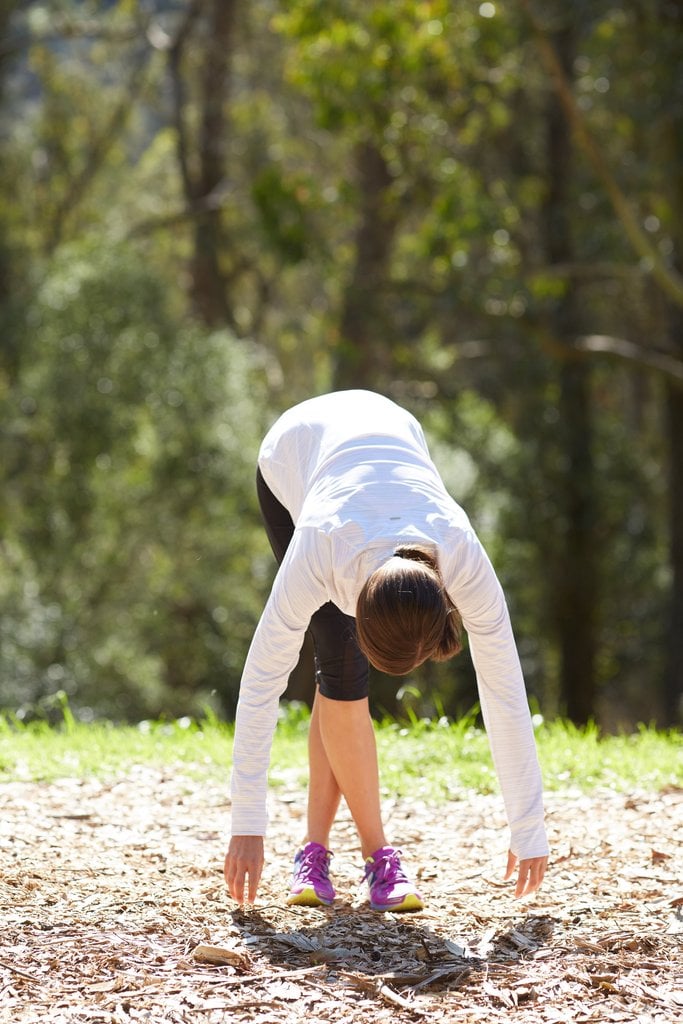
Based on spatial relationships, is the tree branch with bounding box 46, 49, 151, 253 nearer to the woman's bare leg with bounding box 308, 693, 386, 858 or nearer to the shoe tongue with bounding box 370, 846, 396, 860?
the woman's bare leg with bounding box 308, 693, 386, 858

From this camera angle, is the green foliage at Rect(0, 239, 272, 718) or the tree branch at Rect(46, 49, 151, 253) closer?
the green foliage at Rect(0, 239, 272, 718)

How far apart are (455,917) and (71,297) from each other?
12425 millimetres

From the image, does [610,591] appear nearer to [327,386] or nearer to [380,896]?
[327,386]

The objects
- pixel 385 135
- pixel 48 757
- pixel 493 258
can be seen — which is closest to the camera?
pixel 48 757

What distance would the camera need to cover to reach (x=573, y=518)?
651 inches

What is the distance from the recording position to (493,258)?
13.7 metres

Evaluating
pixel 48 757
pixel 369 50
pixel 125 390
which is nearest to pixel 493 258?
pixel 369 50

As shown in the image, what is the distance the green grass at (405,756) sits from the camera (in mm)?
4875

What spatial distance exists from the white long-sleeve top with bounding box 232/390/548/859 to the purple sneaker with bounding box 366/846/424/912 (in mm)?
474

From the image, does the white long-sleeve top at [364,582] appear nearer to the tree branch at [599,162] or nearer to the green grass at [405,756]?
the green grass at [405,756]

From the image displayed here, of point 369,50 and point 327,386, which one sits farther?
point 327,386

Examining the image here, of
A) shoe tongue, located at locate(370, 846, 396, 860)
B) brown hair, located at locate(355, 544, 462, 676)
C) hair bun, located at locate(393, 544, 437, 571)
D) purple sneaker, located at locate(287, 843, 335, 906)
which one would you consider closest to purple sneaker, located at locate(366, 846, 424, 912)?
shoe tongue, located at locate(370, 846, 396, 860)

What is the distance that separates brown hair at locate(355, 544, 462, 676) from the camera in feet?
9.16

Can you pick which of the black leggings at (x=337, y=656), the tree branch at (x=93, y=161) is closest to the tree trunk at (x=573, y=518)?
the tree branch at (x=93, y=161)
